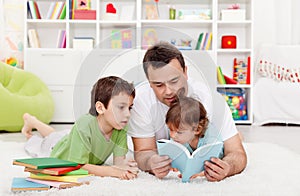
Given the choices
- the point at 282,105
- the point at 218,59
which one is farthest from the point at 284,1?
the point at 282,105

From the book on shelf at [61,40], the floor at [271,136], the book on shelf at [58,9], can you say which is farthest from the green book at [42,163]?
the book on shelf at [58,9]

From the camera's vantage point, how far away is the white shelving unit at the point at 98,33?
3.91 meters

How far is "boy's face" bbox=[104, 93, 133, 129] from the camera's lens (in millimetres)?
1462

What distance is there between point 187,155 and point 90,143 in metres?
0.35

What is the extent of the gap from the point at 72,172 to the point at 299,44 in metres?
3.35

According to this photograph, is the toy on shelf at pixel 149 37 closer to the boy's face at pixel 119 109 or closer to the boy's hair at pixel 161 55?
the boy's hair at pixel 161 55

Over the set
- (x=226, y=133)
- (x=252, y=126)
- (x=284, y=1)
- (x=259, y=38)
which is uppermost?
(x=284, y=1)

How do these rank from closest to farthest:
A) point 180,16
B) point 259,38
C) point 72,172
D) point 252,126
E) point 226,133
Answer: point 72,172, point 226,133, point 252,126, point 180,16, point 259,38

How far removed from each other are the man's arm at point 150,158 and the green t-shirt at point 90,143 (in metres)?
0.07

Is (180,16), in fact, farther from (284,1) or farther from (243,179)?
(243,179)

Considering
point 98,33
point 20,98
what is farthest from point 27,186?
point 98,33

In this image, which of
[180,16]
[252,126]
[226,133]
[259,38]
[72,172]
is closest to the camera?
[72,172]

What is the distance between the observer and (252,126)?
3832 mm

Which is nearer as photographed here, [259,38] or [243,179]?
[243,179]
